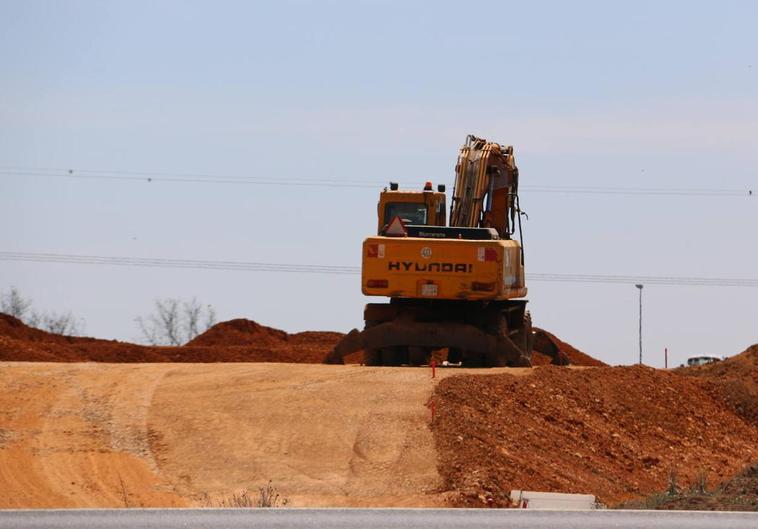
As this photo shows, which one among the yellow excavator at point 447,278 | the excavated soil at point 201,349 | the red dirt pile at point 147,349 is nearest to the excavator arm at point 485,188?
the yellow excavator at point 447,278

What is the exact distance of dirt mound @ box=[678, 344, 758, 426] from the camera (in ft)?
89.0

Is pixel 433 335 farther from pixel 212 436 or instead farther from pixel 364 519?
pixel 364 519

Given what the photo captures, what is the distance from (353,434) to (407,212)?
9319 mm

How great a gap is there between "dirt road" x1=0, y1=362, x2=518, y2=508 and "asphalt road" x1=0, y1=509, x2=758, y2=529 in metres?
4.61

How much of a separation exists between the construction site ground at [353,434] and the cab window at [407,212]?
4816mm

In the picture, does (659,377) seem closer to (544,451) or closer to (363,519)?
(544,451)

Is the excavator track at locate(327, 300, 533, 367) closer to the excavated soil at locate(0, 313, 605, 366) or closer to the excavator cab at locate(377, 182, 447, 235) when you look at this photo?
the excavator cab at locate(377, 182, 447, 235)

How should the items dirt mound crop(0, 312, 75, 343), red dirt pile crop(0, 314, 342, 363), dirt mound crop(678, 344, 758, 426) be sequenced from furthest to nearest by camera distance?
dirt mound crop(0, 312, 75, 343), red dirt pile crop(0, 314, 342, 363), dirt mound crop(678, 344, 758, 426)

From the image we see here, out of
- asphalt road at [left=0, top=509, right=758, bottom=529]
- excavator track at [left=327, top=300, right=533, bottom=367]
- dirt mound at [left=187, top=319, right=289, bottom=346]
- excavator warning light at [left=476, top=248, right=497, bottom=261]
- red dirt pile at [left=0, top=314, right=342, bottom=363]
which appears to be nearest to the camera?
asphalt road at [left=0, top=509, right=758, bottom=529]

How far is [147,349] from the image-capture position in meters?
38.7

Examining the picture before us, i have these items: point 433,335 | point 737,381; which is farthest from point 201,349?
point 737,381

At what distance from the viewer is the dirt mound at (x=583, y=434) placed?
19156 millimetres

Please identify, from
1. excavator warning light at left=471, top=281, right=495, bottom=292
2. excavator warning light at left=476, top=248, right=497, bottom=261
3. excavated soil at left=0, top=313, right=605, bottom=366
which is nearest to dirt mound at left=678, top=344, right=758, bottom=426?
excavated soil at left=0, top=313, right=605, bottom=366

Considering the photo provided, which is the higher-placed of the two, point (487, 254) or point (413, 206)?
point (413, 206)
